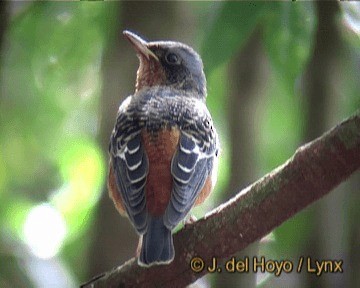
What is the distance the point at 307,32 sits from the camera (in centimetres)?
149

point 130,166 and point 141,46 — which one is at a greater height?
point 141,46

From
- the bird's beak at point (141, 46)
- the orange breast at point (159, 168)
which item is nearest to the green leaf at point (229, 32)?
the bird's beak at point (141, 46)

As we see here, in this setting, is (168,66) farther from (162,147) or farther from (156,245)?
(156,245)

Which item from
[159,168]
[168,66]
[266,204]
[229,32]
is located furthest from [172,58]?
[266,204]

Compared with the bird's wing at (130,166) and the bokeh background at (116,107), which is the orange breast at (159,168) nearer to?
the bird's wing at (130,166)

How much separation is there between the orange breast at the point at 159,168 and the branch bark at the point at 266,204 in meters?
0.07

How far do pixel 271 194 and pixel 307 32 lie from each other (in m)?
0.46

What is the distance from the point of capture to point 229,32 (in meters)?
1.48

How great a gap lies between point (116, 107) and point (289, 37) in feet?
1.35

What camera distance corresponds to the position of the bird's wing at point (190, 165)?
1.23 metres

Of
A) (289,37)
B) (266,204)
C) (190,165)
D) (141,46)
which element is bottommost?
(266,204)

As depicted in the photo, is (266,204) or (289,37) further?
(289,37)

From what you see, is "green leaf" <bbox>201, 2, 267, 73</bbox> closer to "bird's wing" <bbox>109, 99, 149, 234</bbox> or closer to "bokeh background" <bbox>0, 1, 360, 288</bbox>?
"bokeh background" <bbox>0, 1, 360, 288</bbox>

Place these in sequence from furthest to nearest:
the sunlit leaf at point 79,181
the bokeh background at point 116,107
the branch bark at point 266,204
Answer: the sunlit leaf at point 79,181, the bokeh background at point 116,107, the branch bark at point 266,204
